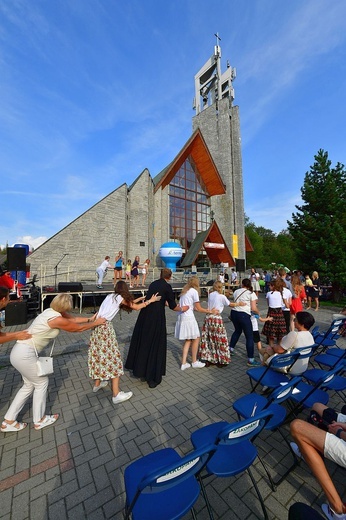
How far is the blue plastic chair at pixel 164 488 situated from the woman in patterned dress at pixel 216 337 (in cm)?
317

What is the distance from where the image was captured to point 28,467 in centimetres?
239

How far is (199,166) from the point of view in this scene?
90.0 ft

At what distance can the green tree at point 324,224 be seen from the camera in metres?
15.2

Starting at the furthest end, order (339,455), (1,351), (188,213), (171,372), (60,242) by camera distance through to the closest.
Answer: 1. (188,213)
2. (60,242)
3. (1,351)
4. (171,372)
5. (339,455)

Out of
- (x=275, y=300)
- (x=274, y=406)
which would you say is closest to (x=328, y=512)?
(x=274, y=406)

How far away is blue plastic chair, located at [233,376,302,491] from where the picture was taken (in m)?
2.23

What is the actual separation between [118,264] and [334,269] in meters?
14.1

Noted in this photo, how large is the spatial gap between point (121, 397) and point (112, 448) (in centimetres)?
90

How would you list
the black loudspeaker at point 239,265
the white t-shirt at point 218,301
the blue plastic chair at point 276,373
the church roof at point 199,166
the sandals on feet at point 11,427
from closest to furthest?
1. the sandals on feet at point 11,427
2. the blue plastic chair at point 276,373
3. the white t-shirt at point 218,301
4. the church roof at point 199,166
5. the black loudspeaker at point 239,265

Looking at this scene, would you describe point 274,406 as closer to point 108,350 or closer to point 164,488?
point 164,488

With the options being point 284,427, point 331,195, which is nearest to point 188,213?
point 331,195

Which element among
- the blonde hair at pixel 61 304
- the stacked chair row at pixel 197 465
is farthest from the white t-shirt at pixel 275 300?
the blonde hair at pixel 61 304

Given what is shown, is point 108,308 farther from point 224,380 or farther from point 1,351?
point 1,351

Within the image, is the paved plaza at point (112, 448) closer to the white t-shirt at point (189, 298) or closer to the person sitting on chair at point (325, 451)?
the person sitting on chair at point (325, 451)
